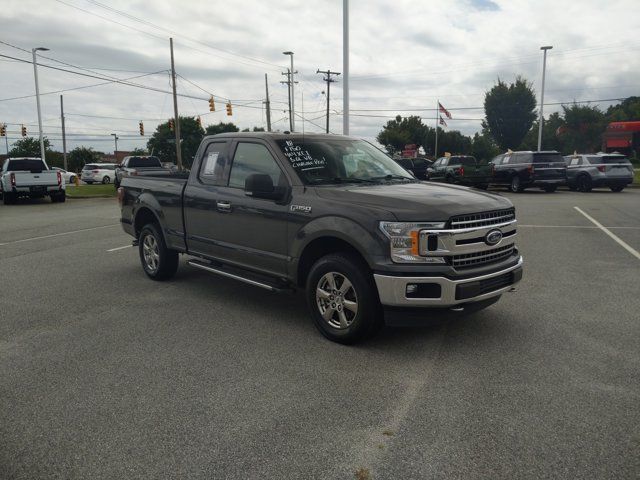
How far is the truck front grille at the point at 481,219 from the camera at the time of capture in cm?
424

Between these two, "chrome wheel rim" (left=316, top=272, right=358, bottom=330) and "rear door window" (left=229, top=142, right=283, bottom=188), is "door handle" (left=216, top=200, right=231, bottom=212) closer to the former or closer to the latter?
"rear door window" (left=229, top=142, right=283, bottom=188)

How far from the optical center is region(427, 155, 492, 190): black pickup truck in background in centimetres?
2483

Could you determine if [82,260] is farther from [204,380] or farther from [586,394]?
[586,394]

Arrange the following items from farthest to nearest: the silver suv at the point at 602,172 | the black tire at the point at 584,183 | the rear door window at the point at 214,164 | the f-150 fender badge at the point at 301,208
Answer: the black tire at the point at 584,183
the silver suv at the point at 602,172
the rear door window at the point at 214,164
the f-150 fender badge at the point at 301,208

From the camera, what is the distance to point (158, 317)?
18.0ft

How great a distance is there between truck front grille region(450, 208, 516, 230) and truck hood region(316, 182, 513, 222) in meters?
0.04

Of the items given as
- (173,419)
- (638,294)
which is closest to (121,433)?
(173,419)

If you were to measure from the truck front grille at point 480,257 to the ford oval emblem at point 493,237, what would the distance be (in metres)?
0.09

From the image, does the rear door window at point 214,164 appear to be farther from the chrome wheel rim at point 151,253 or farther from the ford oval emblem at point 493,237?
the ford oval emblem at point 493,237

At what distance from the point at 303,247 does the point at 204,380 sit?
1512 millimetres

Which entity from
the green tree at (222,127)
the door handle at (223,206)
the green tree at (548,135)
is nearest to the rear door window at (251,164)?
the door handle at (223,206)

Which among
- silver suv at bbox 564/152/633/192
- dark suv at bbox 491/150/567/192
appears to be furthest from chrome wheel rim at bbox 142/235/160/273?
silver suv at bbox 564/152/633/192

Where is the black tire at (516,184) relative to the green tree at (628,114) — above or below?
below

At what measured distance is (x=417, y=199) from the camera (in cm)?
436
